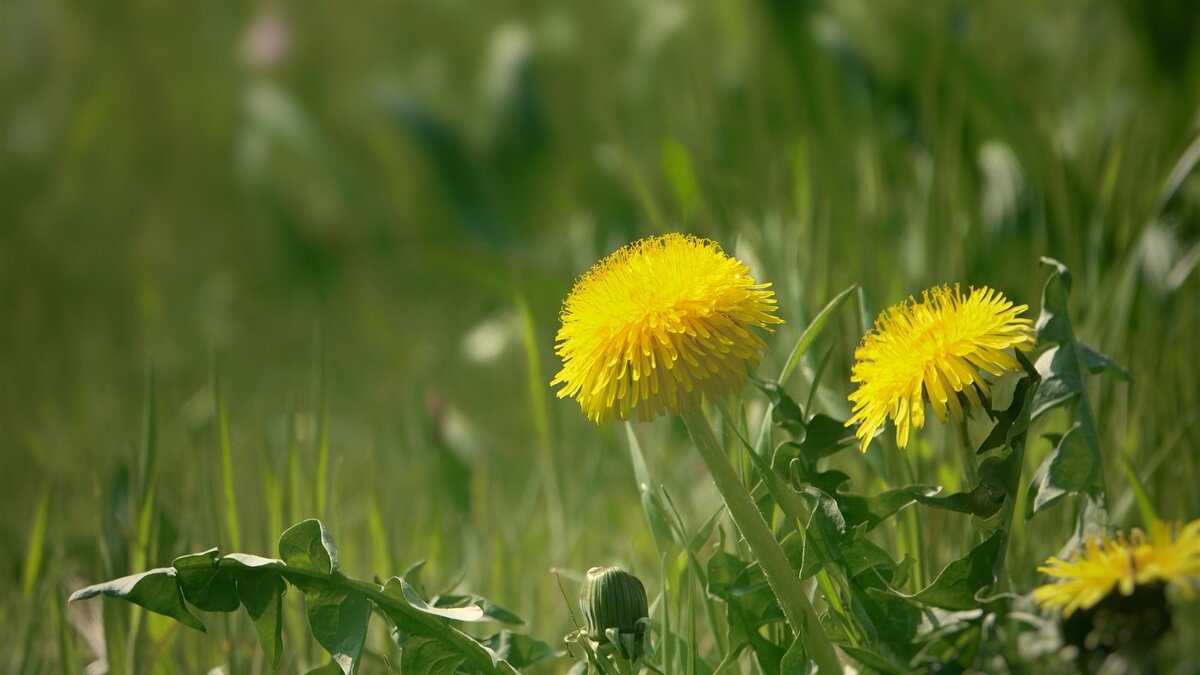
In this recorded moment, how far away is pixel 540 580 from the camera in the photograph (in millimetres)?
1454

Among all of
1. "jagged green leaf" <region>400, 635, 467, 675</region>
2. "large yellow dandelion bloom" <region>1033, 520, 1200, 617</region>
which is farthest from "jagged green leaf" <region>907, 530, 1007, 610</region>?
"jagged green leaf" <region>400, 635, 467, 675</region>

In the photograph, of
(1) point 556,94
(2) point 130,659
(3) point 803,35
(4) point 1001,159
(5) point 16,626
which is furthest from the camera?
(1) point 556,94

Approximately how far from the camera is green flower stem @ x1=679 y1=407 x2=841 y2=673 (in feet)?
3.06

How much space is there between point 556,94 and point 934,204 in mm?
2125

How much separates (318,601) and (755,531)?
0.35 m

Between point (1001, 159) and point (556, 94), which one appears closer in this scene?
point (1001, 159)

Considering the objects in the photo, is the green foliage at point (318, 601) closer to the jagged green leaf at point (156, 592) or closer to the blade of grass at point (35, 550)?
the jagged green leaf at point (156, 592)

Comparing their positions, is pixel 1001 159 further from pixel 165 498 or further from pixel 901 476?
pixel 165 498

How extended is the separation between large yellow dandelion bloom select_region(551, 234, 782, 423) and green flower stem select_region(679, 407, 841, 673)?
30mm

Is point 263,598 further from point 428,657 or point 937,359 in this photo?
point 937,359

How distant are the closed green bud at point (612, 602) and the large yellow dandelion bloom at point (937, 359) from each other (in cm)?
20

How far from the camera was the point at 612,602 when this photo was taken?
36.1 inches

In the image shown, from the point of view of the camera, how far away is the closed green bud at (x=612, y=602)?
917mm

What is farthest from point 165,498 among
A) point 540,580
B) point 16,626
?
point 540,580
